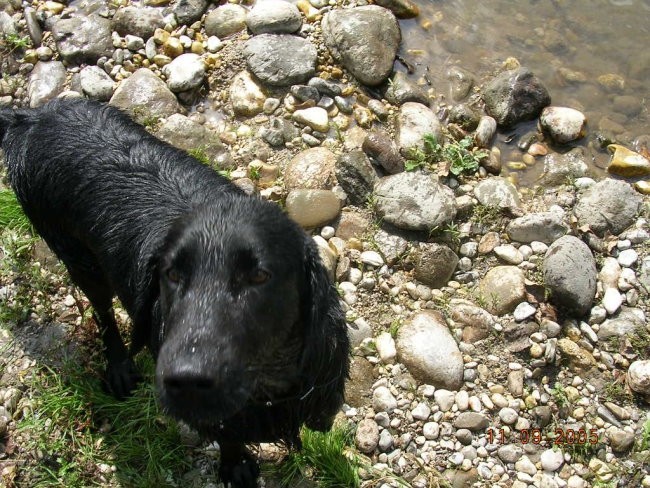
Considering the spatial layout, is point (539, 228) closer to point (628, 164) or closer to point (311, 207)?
point (628, 164)

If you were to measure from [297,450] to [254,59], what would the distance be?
10.6ft

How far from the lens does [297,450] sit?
3.75 metres

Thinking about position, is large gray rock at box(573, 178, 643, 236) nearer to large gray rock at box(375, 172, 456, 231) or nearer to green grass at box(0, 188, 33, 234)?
large gray rock at box(375, 172, 456, 231)

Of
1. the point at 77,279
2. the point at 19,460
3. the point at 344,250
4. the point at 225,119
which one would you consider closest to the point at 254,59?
the point at 225,119

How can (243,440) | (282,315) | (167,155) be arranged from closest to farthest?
(282,315), (243,440), (167,155)

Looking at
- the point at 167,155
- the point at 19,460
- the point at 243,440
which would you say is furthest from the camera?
the point at 19,460

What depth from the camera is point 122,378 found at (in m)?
4.24

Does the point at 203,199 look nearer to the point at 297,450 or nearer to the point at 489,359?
the point at 297,450

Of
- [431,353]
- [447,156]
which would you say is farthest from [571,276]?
[447,156]

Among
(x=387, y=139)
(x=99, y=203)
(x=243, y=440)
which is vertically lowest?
(x=243, y=440)

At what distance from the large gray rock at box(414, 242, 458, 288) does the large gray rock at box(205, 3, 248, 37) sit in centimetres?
267

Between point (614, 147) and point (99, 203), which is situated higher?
point (99, 203)

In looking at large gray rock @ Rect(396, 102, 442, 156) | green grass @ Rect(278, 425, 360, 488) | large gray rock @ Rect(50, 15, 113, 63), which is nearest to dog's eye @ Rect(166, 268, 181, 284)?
green grass @ Rect(278, 425, 360, 488)

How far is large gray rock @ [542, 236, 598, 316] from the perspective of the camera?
438 centimetres
